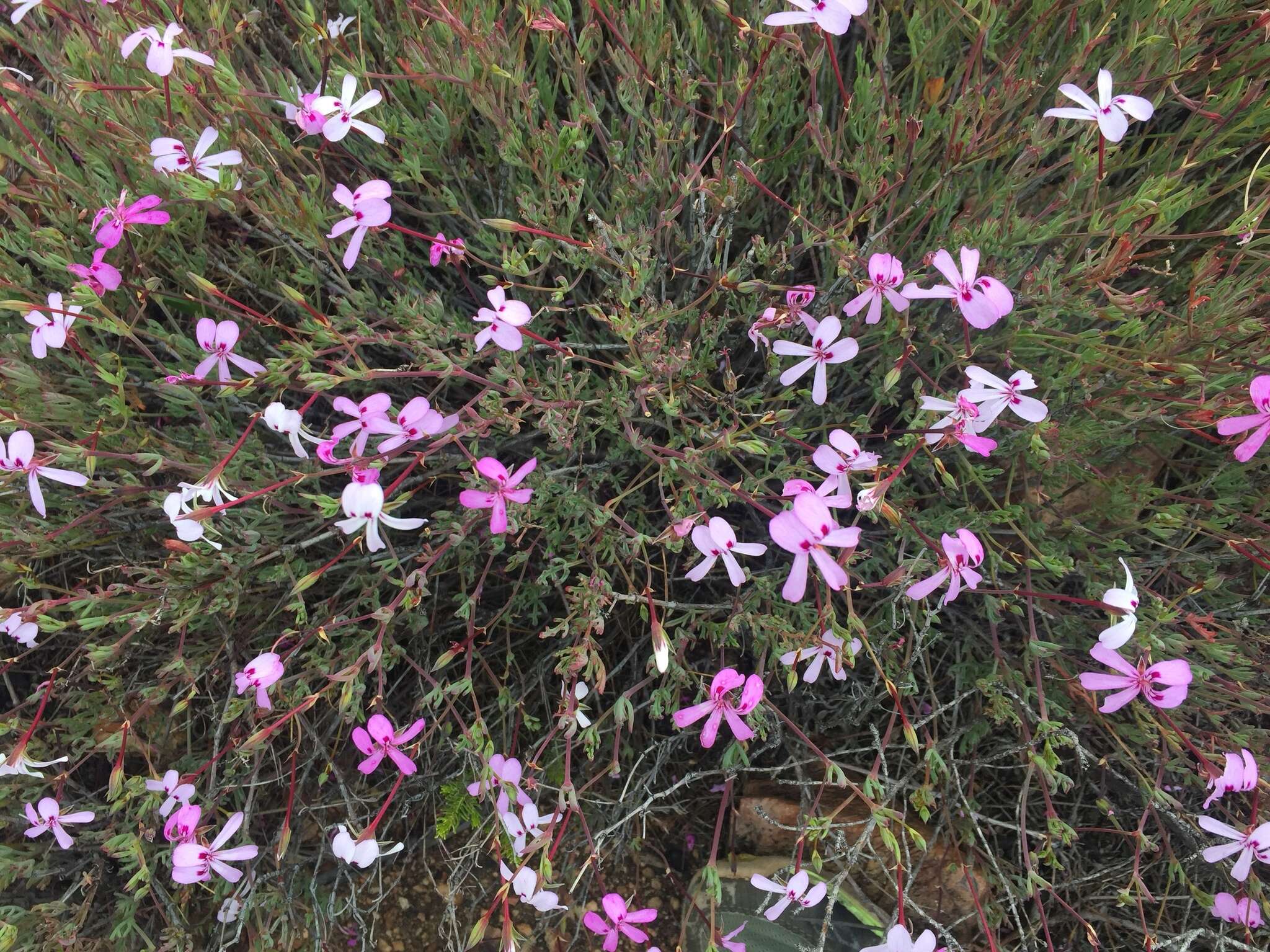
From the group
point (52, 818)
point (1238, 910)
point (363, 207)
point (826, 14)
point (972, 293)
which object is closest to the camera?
point (826, 14)

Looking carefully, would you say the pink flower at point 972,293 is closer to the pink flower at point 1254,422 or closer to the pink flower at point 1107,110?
the pink flower at point 1107,110

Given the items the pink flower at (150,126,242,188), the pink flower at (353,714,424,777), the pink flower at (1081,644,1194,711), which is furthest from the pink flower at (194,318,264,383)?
the pink flower at (1081,644,1194,711)

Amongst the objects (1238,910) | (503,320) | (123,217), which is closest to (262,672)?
(503,320)

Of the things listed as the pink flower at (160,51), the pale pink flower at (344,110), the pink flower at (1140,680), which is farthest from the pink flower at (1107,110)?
the pink flower at (160,51)

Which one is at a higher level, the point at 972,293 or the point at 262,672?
the point at 972,293

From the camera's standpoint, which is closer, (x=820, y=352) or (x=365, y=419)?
(x=365, y=419)

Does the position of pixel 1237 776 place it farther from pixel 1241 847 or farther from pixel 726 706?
pixel 726 706
